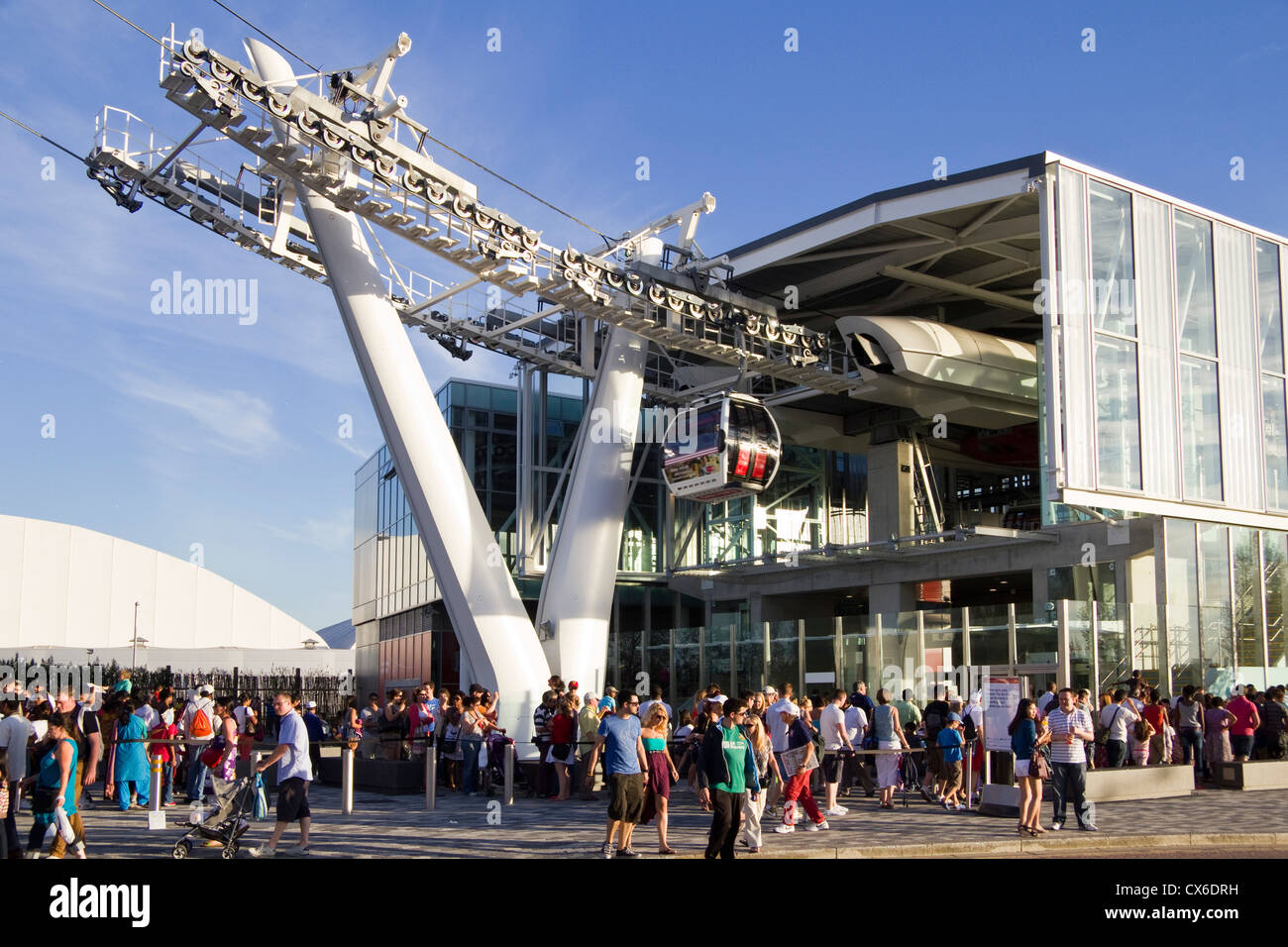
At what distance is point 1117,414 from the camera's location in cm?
2747

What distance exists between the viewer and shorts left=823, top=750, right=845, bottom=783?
1783cm

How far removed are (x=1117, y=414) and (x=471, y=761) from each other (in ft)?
51.8

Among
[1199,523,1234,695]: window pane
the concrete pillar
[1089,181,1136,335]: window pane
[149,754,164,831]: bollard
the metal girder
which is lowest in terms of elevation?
[149,754,164,831]: bollard

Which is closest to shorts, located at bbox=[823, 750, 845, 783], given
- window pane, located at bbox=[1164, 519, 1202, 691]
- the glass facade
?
the glass facade

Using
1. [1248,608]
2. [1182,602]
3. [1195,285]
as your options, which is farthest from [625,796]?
[1248,608]

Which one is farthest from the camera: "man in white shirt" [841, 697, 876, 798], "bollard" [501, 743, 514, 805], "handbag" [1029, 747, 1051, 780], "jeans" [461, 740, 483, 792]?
"jeans" [461, 740, 483, 792]

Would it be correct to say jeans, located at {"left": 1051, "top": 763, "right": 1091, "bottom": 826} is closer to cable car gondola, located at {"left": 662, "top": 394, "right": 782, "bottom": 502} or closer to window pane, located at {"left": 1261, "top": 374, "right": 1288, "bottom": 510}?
cable car gondola, located at {"left": 662, "top": 394, "right": 782, "bottom": 502}

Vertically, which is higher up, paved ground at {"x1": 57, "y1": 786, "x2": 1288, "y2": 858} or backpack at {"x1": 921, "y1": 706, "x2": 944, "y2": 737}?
backpack at {"x1": 921, "y1": 706, "x2": 944, "y2": 737}

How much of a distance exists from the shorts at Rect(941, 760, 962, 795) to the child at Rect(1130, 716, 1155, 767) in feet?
13.5

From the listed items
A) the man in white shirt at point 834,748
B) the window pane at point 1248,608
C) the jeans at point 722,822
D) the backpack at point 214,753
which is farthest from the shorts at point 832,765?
the window pane at point 1248,608

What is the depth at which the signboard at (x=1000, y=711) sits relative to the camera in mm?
17797
